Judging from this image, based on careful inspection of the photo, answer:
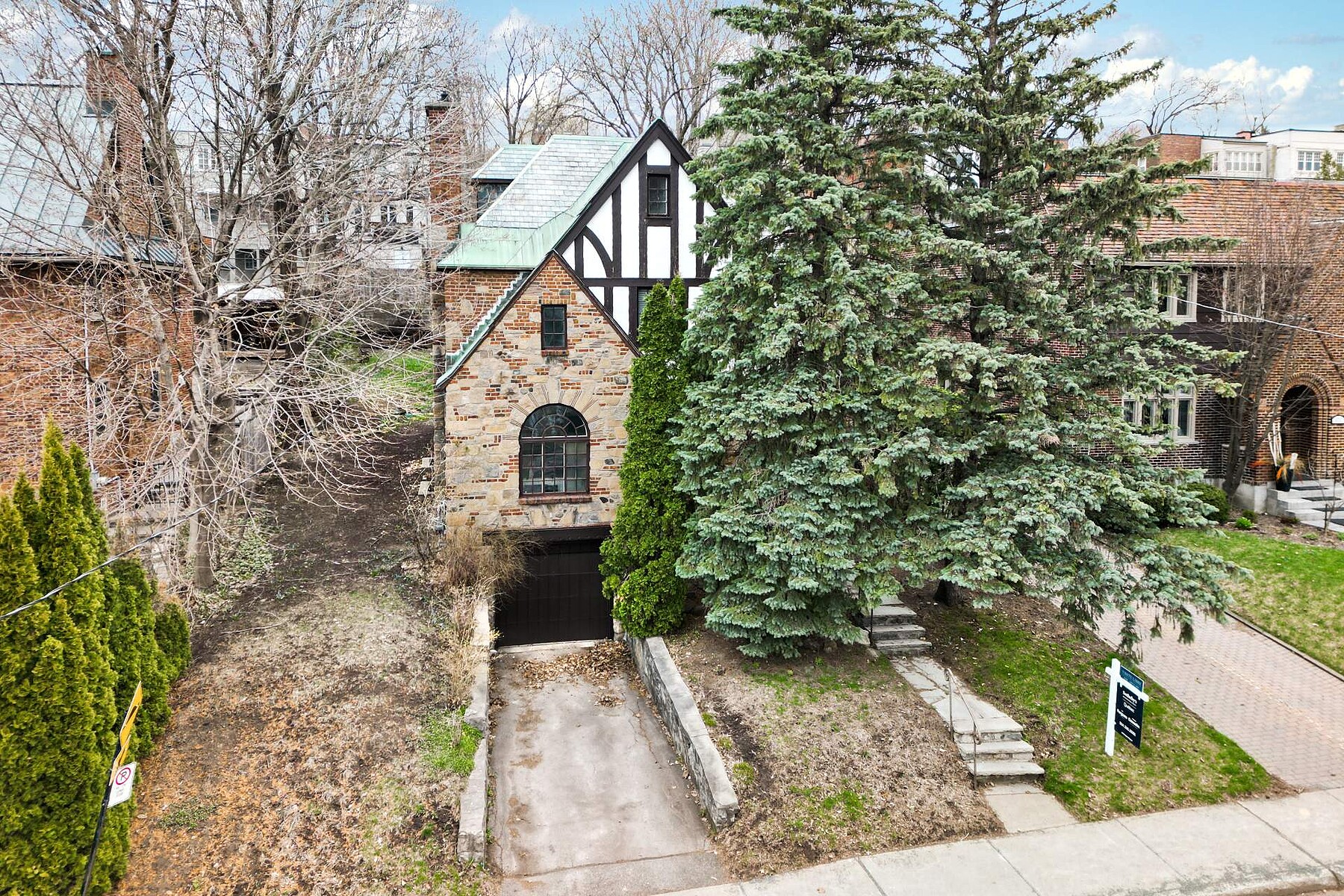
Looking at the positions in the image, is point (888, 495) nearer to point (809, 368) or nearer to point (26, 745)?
point (809, 368)

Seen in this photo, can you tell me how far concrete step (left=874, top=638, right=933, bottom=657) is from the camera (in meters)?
11.9

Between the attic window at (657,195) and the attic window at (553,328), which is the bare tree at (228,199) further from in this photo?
the attic window at (657,195)

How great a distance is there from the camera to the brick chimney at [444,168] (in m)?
17.7

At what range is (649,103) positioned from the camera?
33.1 m

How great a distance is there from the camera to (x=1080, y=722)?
34.6 feet

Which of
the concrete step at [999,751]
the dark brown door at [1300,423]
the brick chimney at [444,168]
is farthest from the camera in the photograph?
the dark brown door at [1300,423]

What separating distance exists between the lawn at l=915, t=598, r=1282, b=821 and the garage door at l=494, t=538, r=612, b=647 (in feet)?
20.0

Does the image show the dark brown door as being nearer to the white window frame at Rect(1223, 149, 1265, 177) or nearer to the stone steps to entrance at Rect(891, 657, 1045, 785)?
the white window frame at Rect(1223, 149, 1265, 177)

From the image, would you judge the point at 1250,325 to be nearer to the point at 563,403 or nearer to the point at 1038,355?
the point at 1038,355

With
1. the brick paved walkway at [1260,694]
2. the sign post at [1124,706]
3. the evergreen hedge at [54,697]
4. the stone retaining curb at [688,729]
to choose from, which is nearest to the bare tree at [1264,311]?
the brick paved walkway at [1260,694]

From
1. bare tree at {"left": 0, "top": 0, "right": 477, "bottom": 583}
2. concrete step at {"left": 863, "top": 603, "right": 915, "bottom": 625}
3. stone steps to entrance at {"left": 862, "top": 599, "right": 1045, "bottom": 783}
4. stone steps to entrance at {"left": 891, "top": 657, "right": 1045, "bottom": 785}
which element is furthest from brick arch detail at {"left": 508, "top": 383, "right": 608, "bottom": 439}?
stone steps to entrance at {"left": 891, "top": 657, "right": 1045, "bottom": 785}

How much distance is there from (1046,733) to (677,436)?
637 centimetres

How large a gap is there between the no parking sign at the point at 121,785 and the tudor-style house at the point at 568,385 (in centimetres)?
816

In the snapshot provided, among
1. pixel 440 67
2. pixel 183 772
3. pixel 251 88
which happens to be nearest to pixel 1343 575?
pixel 183 772
